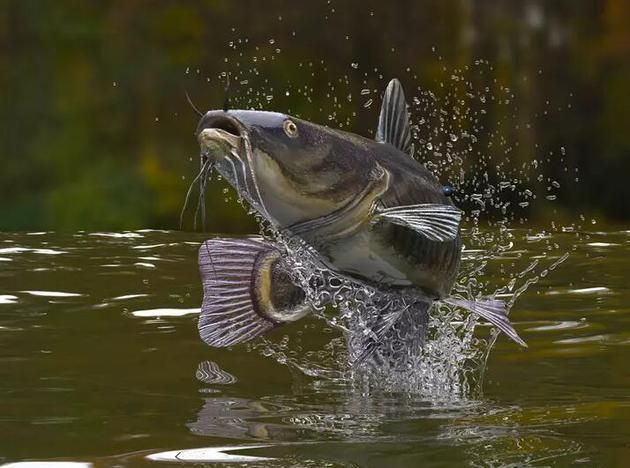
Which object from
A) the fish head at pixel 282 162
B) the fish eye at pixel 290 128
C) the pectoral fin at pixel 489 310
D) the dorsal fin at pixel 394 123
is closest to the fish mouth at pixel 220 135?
the fish head at pixel 282 162

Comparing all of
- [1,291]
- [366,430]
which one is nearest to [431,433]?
[366,430]

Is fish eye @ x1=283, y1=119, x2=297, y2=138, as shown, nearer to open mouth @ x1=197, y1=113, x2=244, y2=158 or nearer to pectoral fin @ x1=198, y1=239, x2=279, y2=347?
open mouth @ x1=197, y1=113, x2=244, y2=158

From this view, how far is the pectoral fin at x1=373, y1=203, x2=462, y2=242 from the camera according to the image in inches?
135

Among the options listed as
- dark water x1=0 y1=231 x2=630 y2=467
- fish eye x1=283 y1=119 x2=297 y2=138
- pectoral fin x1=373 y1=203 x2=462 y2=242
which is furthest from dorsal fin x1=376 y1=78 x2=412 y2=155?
dark water x1=0 y1=231 x2=630 y2=467

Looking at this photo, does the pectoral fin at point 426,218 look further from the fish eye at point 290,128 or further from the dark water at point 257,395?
the dark water at point 257,395

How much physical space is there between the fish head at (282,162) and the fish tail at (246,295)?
52 centimetres

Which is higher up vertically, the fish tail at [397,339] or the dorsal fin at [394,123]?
the dorsal fin at [394,123]

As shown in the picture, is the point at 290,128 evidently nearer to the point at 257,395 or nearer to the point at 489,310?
the point at 257,395

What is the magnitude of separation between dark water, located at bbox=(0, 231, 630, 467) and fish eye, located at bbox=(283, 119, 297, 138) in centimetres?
68

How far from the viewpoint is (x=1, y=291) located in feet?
18.5

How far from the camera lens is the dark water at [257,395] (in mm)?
2906

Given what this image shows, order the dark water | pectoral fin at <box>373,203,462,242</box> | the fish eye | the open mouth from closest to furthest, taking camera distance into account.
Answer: the dark water < the open mouth < the fish eye < pectoral fin at <box>373,203,462,242</box>

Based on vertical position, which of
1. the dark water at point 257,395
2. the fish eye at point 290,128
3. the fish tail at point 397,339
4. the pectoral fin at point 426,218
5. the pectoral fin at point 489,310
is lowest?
the dark water at point 257,395

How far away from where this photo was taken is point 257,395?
3627 mm
